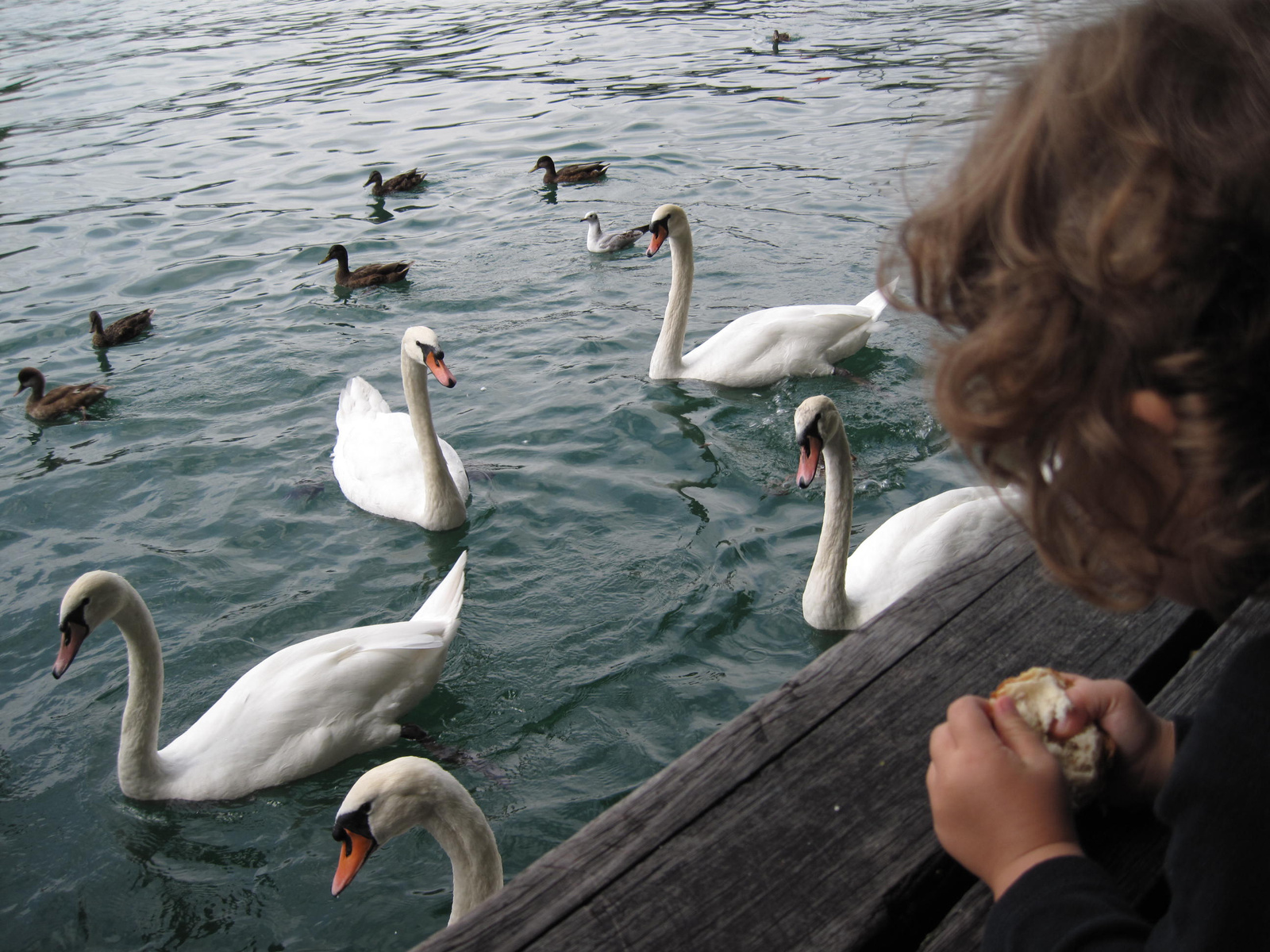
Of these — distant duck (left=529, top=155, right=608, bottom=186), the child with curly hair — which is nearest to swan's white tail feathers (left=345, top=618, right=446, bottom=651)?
the child with curly hair

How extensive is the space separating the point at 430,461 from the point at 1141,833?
4.68 m

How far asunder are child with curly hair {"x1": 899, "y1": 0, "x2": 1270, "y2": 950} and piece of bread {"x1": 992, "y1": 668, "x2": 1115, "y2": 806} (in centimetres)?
13

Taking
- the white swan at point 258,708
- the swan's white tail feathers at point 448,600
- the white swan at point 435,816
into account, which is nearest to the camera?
the white swan at point 435,816

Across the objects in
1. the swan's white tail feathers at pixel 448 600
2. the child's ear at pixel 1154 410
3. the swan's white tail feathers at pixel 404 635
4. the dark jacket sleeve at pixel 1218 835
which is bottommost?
the swan's white tail feathers at pixel 448 600

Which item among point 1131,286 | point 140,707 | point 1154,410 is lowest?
point 140,707

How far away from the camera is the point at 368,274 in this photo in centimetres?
930

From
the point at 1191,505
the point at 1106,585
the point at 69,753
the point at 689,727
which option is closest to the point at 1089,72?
the point at 1191,505

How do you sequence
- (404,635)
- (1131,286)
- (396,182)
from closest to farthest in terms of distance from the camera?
1. (1131,286)
2. (404,635)
3. (396,182)

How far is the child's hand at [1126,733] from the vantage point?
4.80ft

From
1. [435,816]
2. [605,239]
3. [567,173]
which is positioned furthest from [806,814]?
[567,173]

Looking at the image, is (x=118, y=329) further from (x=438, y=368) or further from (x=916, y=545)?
(x=916, y=545)

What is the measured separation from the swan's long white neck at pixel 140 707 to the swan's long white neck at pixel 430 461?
1.86 meters

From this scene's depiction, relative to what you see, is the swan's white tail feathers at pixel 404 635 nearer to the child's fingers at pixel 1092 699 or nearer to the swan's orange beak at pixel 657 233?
the child's fingers at pixel 1092 699

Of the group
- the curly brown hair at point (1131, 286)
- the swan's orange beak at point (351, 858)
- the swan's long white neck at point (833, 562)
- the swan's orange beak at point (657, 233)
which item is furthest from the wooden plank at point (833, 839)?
the swan's orange beak at point (657, 233)
